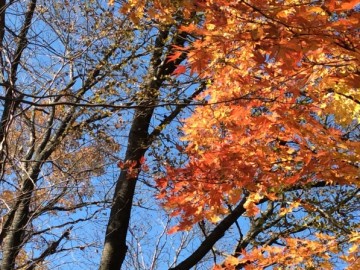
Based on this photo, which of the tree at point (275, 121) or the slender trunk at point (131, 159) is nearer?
the tree at point (275, 121)

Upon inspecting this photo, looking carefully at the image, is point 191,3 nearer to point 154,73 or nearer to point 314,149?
point 314,149

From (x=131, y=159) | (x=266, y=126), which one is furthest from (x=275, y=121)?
(x=131, y=159)

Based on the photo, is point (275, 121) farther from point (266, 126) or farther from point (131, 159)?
point (131, 159)

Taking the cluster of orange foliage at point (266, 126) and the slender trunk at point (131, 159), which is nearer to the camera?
the cluster of orange foliage at point (266, 126)

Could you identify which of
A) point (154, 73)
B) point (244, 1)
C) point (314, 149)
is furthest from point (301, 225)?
point (244, 1)

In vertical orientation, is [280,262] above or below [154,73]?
below

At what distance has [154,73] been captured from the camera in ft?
20.2

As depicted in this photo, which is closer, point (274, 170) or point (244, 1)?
point (244, 1)

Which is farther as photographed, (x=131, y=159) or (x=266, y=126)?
(x=131, y=159)

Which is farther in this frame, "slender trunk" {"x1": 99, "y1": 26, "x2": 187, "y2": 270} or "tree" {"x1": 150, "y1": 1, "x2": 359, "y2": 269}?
"slender trunk" {"x1": 99, "y1": 26, "x2": 187, "y2": 270}

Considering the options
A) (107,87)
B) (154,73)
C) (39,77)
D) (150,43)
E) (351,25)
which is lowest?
(351,25)

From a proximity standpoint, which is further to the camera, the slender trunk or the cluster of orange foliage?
the slender trunk

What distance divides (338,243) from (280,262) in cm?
64

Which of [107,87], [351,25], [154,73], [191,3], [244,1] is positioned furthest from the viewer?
[154,73]
